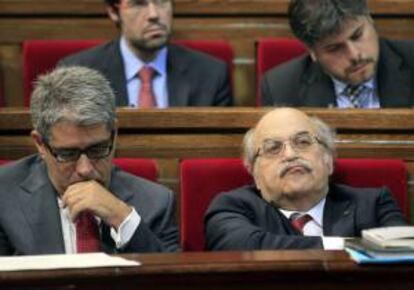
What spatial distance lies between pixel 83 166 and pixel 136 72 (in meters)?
0.56

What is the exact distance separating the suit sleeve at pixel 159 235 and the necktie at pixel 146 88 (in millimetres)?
481

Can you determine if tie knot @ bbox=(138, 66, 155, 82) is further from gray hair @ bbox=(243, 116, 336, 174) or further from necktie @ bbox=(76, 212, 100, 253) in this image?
necktie @ bbox=(76, 212, 100, 253)

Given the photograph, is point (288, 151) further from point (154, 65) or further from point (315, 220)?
point (154, 65)

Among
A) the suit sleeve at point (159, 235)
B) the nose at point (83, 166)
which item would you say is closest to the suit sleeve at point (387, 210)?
the suit sleeve at point (159, 235)

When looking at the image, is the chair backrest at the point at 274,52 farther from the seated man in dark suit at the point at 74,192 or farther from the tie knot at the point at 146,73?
the seated man in dark suit at the point at 74,192

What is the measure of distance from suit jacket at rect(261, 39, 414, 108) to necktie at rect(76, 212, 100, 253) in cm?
48

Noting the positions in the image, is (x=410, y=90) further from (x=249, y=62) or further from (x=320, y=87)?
(x=249, y=62)

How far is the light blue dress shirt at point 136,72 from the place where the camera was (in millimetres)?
1721

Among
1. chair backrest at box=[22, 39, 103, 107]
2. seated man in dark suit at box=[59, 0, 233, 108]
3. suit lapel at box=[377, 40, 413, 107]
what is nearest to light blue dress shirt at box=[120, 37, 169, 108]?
seated man in dark suit at box=[59, 0, 233, 108]

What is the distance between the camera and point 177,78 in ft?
5.67

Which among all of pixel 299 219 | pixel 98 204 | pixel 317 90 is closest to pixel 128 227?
pixel 98 204

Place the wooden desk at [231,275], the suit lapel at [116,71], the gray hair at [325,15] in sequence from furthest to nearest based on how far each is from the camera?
1. the suit lapel at [116,71]
2. the gray hair at [325,15]
3. the wooden desk at [231,275]

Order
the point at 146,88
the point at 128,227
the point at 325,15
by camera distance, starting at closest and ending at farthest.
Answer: the point at 128,227 < the point at 325,15 < the point at 146,88

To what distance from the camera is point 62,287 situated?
0.89 m
